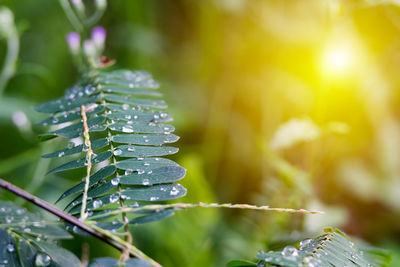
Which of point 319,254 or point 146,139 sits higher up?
point 146,139

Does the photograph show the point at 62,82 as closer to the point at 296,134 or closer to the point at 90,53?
the point at 90,53

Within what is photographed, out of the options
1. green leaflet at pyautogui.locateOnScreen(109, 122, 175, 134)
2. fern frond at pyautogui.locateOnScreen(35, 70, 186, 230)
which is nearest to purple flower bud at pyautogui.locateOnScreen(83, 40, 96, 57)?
fern frond at pyautogui.locateOnScreen(35, 70, 186, 230)

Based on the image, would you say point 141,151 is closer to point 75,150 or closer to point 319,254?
point 75,150

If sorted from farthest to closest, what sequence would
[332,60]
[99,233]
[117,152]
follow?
1. [332,60]
2. [117,152]
3. [99,233]

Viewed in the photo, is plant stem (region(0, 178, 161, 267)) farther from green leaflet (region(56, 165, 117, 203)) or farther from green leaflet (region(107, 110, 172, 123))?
green leaflet (region(107, 110, 172, 123))

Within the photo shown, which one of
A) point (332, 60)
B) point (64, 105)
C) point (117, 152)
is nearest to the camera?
point (117, 152)

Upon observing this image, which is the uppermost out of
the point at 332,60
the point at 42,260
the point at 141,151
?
the point at 332,60

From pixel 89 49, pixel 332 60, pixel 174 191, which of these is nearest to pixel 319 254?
pixel 174 191
